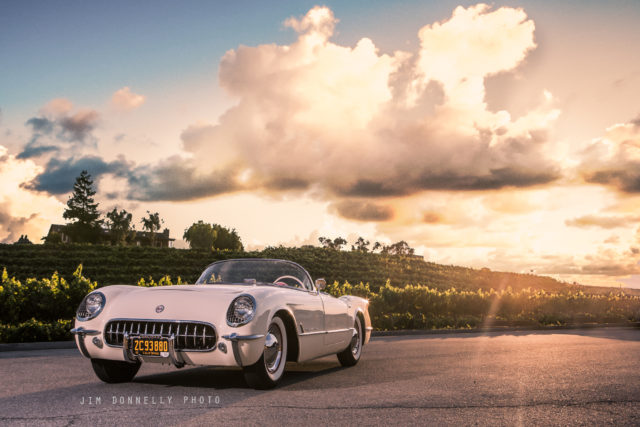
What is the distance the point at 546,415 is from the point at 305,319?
2992 millimetres

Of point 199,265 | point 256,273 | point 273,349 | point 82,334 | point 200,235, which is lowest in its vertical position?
point 273,349

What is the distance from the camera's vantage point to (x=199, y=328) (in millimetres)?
6297

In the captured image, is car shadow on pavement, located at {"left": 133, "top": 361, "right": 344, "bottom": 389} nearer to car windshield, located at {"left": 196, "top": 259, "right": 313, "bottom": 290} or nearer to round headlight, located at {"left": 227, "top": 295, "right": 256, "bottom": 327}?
round headlight, located at {"left": 227, "top": 295, "right": 256, "bottom": 327}

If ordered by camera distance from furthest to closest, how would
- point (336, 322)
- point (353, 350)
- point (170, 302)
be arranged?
point (353, 350) < point (336, 322) < point (170, 302)

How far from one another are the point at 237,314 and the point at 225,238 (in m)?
132

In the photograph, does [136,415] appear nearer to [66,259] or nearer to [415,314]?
[415,314]

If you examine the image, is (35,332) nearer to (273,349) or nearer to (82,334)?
(82,334)

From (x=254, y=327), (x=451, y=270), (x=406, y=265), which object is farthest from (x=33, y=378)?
(x=451, y=270)

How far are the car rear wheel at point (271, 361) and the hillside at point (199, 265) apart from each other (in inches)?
1649

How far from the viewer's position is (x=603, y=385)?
733cm

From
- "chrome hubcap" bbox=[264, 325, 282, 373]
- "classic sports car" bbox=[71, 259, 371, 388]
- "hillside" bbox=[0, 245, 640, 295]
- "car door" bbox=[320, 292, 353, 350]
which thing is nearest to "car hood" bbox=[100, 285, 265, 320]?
"classic sports car" bbox=[71, 259, 371, 388]

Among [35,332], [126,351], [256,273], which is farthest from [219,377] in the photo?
[35,332]

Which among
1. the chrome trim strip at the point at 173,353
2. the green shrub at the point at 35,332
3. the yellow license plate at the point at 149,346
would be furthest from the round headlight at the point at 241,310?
the green shrub at the point at 35,332

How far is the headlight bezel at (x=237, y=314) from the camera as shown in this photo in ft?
20.5
